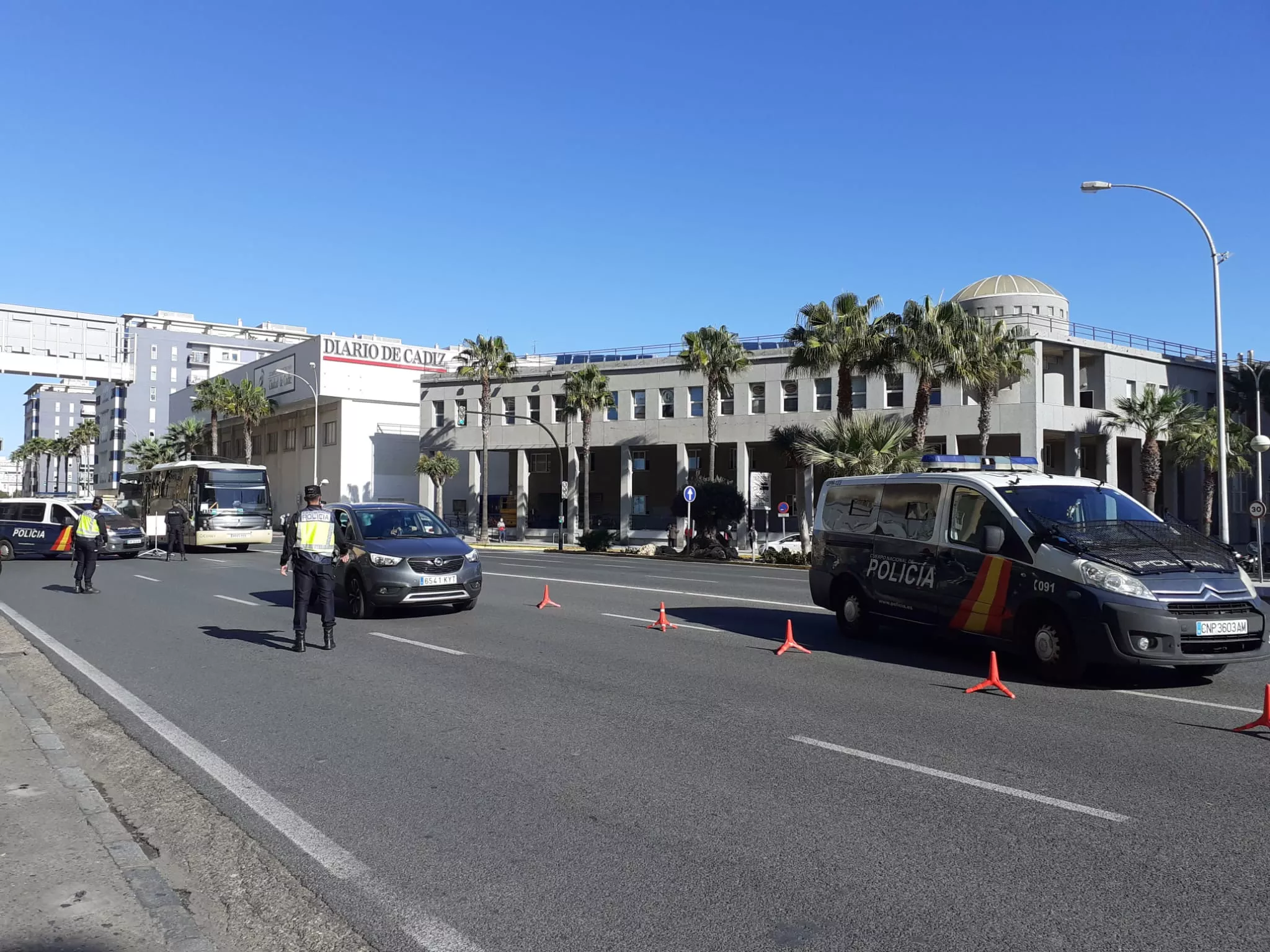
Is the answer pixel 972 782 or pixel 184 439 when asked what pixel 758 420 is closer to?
pixel 972 782

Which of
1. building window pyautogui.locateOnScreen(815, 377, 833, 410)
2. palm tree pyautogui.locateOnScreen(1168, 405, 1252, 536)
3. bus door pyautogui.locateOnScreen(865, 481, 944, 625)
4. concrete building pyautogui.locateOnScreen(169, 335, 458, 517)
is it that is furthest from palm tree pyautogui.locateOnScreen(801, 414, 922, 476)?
concrete building pyautogui.locateOnScreen(169, 335, 458, 517)

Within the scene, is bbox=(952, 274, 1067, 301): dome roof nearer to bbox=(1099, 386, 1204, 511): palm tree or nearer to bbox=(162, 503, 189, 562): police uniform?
bbox=(1099, 386, 1204, 511): palm tree

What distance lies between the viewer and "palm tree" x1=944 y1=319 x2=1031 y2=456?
3325 cm

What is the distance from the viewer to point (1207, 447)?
140 feet

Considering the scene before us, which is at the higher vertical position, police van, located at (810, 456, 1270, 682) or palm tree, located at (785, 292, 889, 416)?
palm tree, located at (785, 292, 889, 416)

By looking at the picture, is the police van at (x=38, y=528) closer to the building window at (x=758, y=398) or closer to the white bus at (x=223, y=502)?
the white bus at (x=223, y=502)

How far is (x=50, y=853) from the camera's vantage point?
4891 millimetres

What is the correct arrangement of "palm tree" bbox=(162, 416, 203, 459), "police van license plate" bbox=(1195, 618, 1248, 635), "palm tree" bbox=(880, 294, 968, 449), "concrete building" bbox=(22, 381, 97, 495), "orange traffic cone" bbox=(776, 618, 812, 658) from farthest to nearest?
"concrete building" bbox=(22, 381, 97, 495)
"palm tree" bbox=(162, 416, 203, 459)
"palm tree" bbox=(880, 294, 968, 449)
"orange traffic cone" bbox=(776, 618, 812, 658)
"police van license plate" bbox=(1195, 618, 1248, 635)

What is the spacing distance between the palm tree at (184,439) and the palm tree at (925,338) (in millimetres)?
62835

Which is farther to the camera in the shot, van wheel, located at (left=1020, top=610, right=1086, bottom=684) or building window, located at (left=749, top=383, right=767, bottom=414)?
building window, located at (left=749, top=383, right=767, bottom=414)

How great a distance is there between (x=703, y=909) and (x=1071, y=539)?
6399 mm

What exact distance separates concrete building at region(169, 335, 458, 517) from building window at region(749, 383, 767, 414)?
90.3ft

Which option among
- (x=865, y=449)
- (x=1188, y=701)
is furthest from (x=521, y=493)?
(x=1188, y=701)

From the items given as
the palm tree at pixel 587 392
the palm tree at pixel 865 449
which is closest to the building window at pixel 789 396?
the palm tree at pixel 587 392
